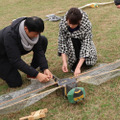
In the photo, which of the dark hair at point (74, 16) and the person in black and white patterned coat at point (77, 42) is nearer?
the dark hair at point (74, 16)

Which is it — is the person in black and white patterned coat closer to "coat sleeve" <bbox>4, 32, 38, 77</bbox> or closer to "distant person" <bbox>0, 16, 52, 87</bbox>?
"distant person" <bbox>0, 16, 52, 87</bbox>

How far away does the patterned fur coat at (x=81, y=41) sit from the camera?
2.29 metres

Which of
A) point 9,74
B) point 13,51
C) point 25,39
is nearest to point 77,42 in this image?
point 25,39

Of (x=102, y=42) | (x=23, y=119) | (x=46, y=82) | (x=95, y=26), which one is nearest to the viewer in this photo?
(x=23, y=119)

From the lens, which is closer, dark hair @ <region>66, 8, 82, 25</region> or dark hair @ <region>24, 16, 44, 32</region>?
dark hair @ <region>24, 16, 44, 32</region>

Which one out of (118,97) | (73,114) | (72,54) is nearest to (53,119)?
(73,114)

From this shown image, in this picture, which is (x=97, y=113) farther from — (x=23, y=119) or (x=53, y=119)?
(x=23, y=119)

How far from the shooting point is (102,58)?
9.06ft

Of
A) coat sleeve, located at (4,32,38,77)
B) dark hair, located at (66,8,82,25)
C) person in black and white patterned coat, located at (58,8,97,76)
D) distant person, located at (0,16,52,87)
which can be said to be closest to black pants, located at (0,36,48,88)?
distant person, located at (0,16,52,87)

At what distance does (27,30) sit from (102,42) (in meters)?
1.82

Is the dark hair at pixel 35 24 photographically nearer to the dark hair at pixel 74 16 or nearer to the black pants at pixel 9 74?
the dark hair at pixel 74 16

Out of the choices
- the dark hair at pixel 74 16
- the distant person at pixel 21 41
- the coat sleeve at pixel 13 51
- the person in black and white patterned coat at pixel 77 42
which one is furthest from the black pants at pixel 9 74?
the dark hair at pixel 74 16

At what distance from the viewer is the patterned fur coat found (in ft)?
7.51

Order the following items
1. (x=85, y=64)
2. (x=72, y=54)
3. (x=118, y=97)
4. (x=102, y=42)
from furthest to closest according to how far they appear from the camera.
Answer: (x=102, y=42), (x=85, y=64), (x=72, y=54), (x=118, y=97)
